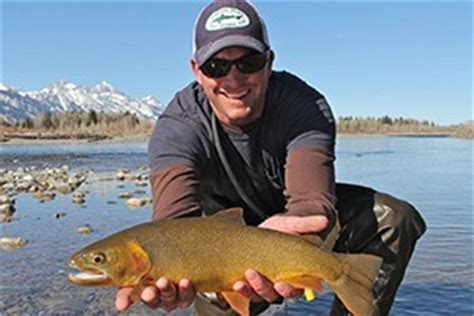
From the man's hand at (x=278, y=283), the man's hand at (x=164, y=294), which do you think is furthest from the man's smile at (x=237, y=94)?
the man's hand at (x=164, y=294)

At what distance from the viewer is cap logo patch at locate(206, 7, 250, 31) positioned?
11.8 feet

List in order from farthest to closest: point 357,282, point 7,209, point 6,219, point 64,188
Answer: point 64,188, point 7,209, point 6,219, point 357,282

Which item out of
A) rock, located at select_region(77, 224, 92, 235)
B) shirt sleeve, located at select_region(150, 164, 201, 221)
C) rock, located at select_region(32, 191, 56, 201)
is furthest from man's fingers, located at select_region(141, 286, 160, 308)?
rock, located at select_region(32, 191, 56, 201)

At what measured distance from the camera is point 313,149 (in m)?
3.73

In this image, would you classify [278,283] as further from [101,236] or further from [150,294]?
[101,236]

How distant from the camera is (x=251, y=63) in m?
3.62

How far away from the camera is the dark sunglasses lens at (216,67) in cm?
361

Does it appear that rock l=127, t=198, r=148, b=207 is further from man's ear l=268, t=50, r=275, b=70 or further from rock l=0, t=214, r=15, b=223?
man's ear l=268, t=50, r=275, b=70

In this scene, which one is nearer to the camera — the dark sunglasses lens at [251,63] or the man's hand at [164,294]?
the man's hand at [164,294]

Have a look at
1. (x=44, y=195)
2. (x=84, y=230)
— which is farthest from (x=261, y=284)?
(x=44, y=195)

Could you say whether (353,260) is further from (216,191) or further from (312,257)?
(216,191)

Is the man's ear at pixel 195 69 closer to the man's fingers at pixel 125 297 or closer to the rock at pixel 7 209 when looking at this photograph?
the man's fingers at pixel 125 297

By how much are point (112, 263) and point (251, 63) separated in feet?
4.50

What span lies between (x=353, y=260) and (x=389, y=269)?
115cm
